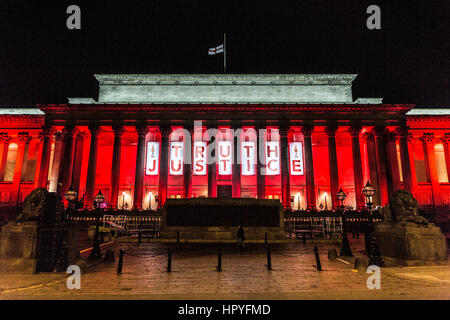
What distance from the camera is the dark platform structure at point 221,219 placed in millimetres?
18297

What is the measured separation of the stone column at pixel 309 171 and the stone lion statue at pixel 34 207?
1150 inches

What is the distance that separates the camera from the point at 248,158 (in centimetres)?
3297

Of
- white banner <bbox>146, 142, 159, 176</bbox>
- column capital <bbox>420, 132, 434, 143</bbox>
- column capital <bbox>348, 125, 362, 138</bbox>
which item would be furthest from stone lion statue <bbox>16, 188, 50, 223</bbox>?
column capital <bbox>420, 132, 434, 143</bbox>

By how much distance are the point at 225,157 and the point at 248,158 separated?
280 centimetres

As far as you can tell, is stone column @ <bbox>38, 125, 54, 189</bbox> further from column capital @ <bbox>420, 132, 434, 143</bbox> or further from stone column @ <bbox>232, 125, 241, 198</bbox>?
column capital @ <bbox>420, 132, 434, 143</bbox>

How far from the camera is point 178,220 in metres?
18.5

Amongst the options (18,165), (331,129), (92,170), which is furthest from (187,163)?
(18,165)

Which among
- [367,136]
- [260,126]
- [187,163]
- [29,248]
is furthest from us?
[367,136]

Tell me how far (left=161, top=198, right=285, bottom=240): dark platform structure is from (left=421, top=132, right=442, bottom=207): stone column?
32661mm

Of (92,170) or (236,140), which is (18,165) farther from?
(236,140)

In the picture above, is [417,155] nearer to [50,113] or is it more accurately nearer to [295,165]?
[295,165]

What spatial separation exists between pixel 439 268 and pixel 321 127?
2907cm

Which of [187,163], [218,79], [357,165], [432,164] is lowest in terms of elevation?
[357,165]

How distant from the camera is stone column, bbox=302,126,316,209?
33.9 meters
